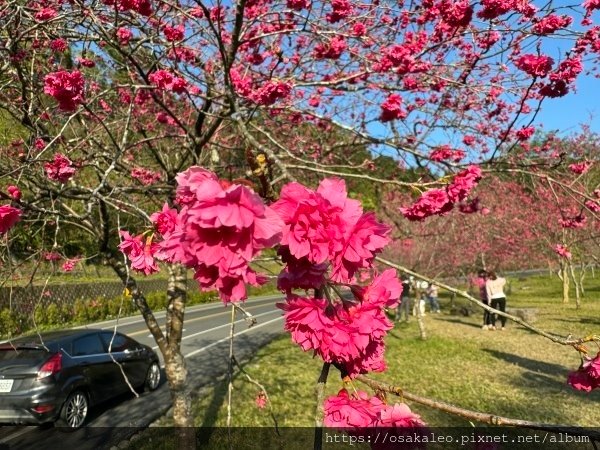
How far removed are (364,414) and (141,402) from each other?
807 centimetres

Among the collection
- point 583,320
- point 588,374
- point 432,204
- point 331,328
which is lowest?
point 583,320

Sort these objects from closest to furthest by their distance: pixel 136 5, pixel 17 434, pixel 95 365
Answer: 1. pixel 136 5
2. pixel 17 434
3. pixel 95 365

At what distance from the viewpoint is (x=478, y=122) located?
24.5 feet

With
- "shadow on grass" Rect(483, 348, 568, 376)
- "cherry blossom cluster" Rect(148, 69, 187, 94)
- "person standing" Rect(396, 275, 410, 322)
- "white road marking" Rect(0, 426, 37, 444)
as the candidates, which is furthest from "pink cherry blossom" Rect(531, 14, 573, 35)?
"person standing" Rect(396, 275, 410, 322)

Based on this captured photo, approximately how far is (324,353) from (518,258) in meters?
24.8

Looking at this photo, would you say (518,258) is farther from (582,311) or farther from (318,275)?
(318,275)

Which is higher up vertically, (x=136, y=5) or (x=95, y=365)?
(x=136, y=5)

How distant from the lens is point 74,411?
690cm

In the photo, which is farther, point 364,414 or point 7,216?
point 7,216

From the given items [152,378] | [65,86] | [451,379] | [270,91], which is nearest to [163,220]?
[65,86]

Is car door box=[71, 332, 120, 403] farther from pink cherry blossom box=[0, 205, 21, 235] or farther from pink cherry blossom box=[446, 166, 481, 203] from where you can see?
pink cherry blossom box=[446, 166, 481, 203]

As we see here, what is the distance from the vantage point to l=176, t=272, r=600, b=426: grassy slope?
6.67 meters

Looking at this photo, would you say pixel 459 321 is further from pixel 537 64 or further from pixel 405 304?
pixel 537 64

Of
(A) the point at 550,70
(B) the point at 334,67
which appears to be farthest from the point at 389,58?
(B) the point at 334,67
